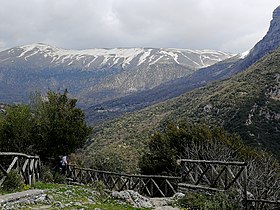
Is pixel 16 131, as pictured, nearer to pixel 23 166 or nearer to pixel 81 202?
pixel 23 166

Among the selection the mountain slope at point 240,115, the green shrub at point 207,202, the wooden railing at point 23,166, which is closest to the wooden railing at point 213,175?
the green shrub at point 207,202

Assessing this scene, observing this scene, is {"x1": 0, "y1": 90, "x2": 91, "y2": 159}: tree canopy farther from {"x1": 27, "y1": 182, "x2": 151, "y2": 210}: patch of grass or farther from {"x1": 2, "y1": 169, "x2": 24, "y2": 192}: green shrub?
{"x1": 2, "y1": 169, "x2": 24, "y2": 192}: green shrub

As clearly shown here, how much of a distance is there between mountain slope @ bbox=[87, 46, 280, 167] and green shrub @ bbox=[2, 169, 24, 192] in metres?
28.7

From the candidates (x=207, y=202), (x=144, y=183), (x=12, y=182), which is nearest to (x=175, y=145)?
(x=144, y=183)

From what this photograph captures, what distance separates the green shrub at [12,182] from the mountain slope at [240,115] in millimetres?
28714

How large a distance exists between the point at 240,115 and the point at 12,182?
4019cm

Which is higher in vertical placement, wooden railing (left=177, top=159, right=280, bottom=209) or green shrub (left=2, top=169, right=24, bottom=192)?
A: green shrub (left=2, top=169, right=24, bottom=192)

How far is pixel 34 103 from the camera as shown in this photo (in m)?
36.0

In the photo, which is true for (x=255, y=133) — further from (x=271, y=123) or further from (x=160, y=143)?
(x=160, y=143)

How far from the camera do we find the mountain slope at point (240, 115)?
4528 centimetres

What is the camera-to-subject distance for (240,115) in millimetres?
48906

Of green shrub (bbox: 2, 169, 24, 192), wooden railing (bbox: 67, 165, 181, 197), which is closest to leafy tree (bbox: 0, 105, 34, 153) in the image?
wooden railing (bbox: 67, 165, 181, 197)

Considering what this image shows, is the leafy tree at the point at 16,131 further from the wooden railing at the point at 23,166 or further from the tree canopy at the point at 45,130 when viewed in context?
the wooden railing at the point at 23,166

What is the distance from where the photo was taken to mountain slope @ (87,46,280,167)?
45.3 metres
